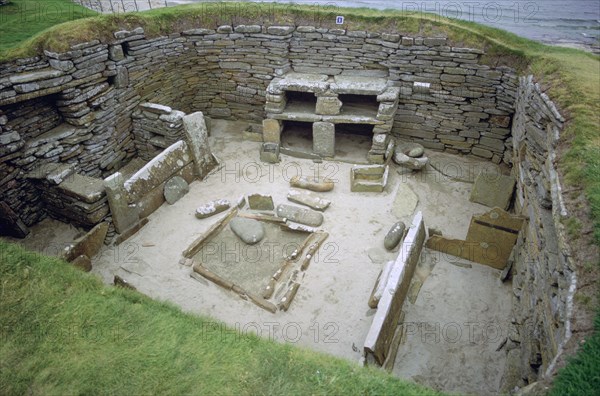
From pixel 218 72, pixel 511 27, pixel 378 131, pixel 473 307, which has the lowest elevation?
pixel 473 307

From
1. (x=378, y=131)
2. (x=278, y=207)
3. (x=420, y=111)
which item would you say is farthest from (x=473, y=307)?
(x=420, y=111)

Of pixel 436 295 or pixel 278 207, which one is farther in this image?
pixel 278 207

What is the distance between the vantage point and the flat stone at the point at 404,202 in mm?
7301

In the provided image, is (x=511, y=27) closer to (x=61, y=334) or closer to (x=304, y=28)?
(x=304, y=28)

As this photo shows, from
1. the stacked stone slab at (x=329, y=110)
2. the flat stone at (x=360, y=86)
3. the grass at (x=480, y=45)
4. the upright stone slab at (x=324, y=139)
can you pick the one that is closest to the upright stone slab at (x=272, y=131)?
the stacked stone slab at (x=329, y=110)

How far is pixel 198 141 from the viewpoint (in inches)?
309

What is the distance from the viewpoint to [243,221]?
6.93m

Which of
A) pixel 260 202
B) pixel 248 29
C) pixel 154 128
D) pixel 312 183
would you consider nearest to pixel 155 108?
pixel 154 128

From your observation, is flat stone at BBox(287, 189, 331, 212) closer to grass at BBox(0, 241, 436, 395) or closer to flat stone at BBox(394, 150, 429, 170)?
flat stone at BBox(394, 150, 429, 170)

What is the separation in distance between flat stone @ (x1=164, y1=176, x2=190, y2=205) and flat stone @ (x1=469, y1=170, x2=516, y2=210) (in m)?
5.36

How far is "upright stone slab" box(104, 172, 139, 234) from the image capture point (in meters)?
6.38

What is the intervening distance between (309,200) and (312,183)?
1.56ft

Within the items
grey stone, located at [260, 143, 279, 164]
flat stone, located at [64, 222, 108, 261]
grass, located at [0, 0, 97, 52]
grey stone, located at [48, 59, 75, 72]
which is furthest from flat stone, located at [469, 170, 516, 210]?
grass, located at [0, 0, 97, 52]

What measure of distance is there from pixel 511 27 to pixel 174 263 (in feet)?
29.0
